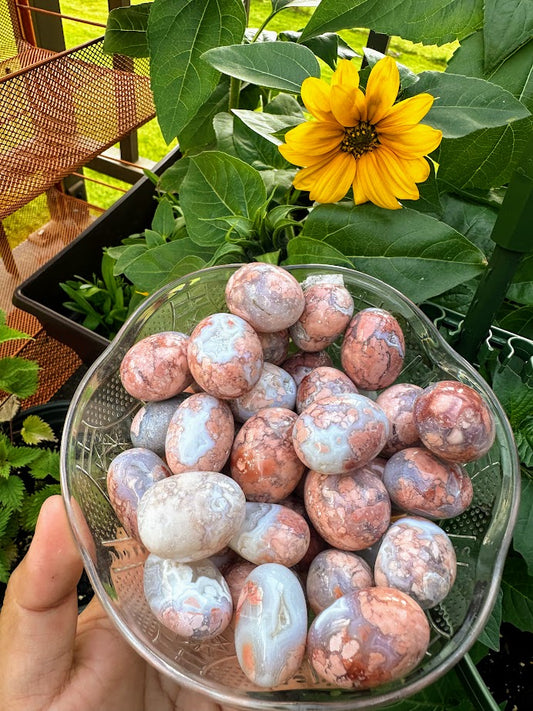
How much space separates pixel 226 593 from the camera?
0.99 ft

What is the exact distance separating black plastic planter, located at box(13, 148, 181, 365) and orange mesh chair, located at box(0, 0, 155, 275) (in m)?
0.09

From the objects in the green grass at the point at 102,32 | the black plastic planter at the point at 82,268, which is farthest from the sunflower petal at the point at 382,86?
the green grass at the point at 102,32

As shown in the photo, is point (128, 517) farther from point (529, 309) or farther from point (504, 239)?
point (529, 309)

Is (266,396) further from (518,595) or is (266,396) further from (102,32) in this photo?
(102,32)

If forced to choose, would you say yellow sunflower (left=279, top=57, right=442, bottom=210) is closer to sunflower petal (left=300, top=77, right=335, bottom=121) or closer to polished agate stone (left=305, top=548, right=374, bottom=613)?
sunflower petal (left=300, top=77, right=335, bottom=121)

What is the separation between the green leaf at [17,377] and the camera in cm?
70

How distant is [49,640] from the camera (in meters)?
0.38

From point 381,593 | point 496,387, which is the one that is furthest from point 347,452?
point 496,387

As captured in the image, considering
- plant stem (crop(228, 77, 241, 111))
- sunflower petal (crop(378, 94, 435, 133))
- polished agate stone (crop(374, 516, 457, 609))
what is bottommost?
polished agate stone (crop(374, 516, 457, 609))

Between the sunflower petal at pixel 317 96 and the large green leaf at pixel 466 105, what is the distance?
105 mm

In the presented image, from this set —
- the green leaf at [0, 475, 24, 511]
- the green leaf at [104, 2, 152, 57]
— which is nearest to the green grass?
the green leaf at [104, 2, 152, 57]

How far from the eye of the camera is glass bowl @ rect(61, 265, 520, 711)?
0.94ft

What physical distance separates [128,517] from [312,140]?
11.9 inches

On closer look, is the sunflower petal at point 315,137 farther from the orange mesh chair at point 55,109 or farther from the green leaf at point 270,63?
the orange mesh chair at point 55,109
